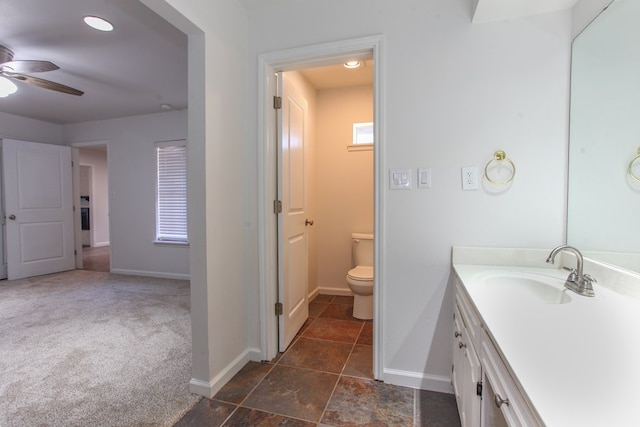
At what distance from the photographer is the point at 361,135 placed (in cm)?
346

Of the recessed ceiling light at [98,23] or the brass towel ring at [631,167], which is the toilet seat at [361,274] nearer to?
the brass towel ring at [631,167]

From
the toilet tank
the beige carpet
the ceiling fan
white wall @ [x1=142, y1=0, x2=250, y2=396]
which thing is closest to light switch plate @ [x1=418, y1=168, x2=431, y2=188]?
white wall @ [x1=142, y1=0, x2=250, y2=396]

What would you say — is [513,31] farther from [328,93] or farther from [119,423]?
[119,423]

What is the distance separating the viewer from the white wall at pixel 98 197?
7236 mm

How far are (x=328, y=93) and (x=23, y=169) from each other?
4529 millimetres

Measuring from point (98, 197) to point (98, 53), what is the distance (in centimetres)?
622

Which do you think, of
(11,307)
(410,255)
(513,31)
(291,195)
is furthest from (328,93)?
(11,307)

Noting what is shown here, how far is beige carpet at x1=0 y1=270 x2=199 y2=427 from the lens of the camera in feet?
5.27

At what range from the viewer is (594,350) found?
72 cm

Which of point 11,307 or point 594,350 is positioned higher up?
point 594,350

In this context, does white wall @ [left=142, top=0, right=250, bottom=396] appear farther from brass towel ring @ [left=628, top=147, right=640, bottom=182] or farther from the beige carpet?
brass towel ring @ [left=628, top=147, right=640, bottom=182]

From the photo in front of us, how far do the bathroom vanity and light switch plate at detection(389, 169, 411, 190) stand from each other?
55 centimetres

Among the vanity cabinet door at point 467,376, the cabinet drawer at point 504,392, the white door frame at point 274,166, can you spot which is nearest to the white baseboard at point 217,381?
the white door frame at point 274,166

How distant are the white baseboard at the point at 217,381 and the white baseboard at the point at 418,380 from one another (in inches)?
37.3
